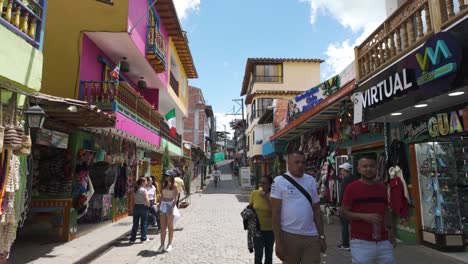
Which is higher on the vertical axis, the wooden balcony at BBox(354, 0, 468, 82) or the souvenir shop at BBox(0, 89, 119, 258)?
the wooden balcony at BBox(354, 0, 468, 82)

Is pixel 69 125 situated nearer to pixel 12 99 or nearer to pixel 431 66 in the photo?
pixel 12 99

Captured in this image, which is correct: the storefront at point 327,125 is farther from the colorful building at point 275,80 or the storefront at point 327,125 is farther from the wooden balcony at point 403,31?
the colorful building at point 275,80

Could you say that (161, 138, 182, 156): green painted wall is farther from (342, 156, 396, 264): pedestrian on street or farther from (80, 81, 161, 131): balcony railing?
(342, 156, 396, 264): pedestrian on street

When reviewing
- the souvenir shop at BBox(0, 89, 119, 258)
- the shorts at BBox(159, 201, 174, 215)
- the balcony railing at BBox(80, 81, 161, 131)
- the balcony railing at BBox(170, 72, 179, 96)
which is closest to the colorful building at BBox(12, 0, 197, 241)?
the balcony railing at BBox(80, 81, 161, 131)

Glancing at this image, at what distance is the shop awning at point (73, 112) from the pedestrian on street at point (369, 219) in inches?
223

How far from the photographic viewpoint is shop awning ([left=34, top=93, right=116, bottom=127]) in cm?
677

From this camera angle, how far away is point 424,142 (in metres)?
7.62

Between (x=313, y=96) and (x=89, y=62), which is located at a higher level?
(x=89, y=62)

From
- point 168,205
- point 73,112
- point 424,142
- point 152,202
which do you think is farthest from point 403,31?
point 152,202

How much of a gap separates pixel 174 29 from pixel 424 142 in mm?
12688

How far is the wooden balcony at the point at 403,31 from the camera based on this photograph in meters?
5.61

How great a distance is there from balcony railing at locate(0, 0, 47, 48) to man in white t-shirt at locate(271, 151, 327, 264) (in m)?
5.11

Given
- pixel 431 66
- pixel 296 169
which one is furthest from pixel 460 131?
pixel 296 169

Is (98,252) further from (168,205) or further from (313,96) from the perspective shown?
(313,96)
